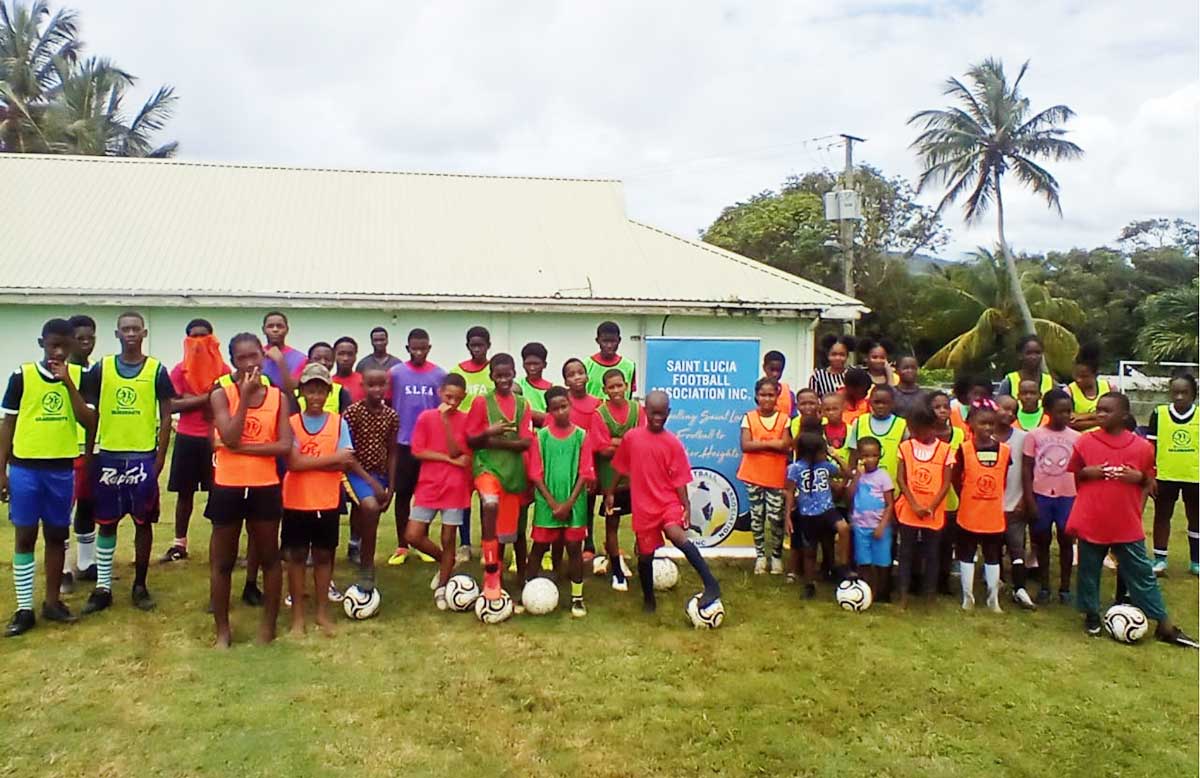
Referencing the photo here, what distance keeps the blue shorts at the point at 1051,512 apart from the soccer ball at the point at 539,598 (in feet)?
11.8

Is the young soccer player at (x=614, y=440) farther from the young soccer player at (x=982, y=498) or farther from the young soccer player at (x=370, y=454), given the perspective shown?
the young soccer player at (x=982, y=498)

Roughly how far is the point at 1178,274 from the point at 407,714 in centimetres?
3985

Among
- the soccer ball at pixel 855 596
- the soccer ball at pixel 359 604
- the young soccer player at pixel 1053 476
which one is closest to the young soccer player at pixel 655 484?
the soccer ball at pixel 855 596

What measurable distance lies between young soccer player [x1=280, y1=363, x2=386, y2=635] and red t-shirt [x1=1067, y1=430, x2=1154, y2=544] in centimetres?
464

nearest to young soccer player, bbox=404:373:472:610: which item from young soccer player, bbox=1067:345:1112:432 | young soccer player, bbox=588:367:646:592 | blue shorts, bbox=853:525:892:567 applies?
young soccer player, bbox=588:367:646:592

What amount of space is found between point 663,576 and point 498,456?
1568 millimetres

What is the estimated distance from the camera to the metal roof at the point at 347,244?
1374 centimetres

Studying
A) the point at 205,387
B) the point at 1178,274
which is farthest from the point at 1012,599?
the point at 1178,274

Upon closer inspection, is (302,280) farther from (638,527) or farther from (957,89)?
(957,89)

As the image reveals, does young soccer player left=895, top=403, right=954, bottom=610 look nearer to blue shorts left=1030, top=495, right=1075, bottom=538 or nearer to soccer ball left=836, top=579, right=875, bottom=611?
soccer ball left=836, top=579, right=875, bottom=611

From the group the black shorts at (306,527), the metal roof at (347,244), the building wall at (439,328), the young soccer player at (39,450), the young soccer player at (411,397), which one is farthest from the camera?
the metal roof at (347,244)

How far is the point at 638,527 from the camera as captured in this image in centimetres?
597

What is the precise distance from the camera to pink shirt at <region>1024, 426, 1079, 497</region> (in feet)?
21.4

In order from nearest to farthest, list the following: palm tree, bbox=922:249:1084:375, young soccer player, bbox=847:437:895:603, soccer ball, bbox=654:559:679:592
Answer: young soccer player, bbox=847:437:895:603 < soccer ball, bbox=654:559:679:592 < palm tree, bbox=922:249:1084:375
